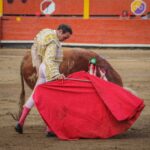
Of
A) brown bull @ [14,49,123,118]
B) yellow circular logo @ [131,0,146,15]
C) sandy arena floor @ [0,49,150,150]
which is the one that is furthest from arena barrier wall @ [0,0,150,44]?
brown bull @ [14,49,123,118]

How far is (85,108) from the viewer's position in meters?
5.80

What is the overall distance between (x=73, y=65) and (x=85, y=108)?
5.38 ft

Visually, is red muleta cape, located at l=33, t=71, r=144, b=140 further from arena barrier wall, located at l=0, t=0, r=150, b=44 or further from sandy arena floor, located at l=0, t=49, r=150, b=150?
arena barrier wall, located at l=0, t=0, r=150, b=44

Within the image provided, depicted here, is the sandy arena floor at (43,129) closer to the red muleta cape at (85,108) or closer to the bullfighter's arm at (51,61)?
the red muleta cape at (85,108)

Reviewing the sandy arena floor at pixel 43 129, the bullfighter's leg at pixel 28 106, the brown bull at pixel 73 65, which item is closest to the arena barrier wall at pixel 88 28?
the sandy arena floor at pixel 43 129

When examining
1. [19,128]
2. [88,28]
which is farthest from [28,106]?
[88,28]

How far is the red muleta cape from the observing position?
571 centimetres

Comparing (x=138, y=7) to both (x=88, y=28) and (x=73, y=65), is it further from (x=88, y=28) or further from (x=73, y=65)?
(x=73, y=65)

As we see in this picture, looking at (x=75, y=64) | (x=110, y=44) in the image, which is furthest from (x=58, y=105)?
(x=110, y=44)

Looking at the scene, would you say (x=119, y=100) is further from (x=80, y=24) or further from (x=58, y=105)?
(x=80, y=24)

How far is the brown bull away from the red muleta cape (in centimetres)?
107

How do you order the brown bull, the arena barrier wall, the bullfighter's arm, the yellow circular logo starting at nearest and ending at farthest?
the bullfighter's arm, the brown bull, the arena barrier wall, the yellow circular logo

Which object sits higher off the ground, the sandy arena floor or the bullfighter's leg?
the bullfighter's leg

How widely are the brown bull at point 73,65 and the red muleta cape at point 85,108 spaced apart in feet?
3.52
